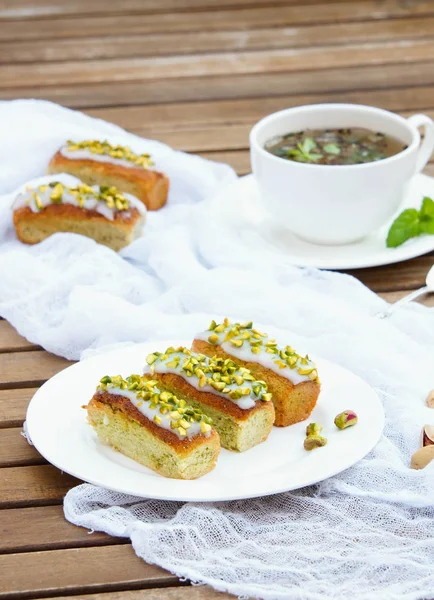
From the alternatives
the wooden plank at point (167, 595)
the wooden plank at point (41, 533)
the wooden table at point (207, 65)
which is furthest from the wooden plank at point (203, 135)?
the wooden plank at point (167, 595)

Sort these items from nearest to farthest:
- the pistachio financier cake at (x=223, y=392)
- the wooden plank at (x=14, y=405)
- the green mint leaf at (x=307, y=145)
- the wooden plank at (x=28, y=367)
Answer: the pistachio financier cake at (x=223, y=392), the wooden plank at (x=14, y=405), the wooden plank at (x=28, y=367), the green mint leaf at (x=307, y=145)

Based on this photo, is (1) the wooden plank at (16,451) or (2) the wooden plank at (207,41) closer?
(1) the wooden plank at (16,451)

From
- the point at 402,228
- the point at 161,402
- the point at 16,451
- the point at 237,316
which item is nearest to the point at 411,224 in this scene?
the point at 402,228

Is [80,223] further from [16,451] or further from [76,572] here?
[76,572]

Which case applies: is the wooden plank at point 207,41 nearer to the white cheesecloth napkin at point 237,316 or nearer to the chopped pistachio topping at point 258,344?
the white cheesecloth napkin at point 237,316

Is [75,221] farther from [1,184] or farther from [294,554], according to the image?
[294,554]

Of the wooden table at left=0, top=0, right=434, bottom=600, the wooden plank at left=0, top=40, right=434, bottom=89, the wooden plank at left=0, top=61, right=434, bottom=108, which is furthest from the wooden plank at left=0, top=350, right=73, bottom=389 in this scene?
the wooden plank at left=0, top=40, right=434, bottom=89
